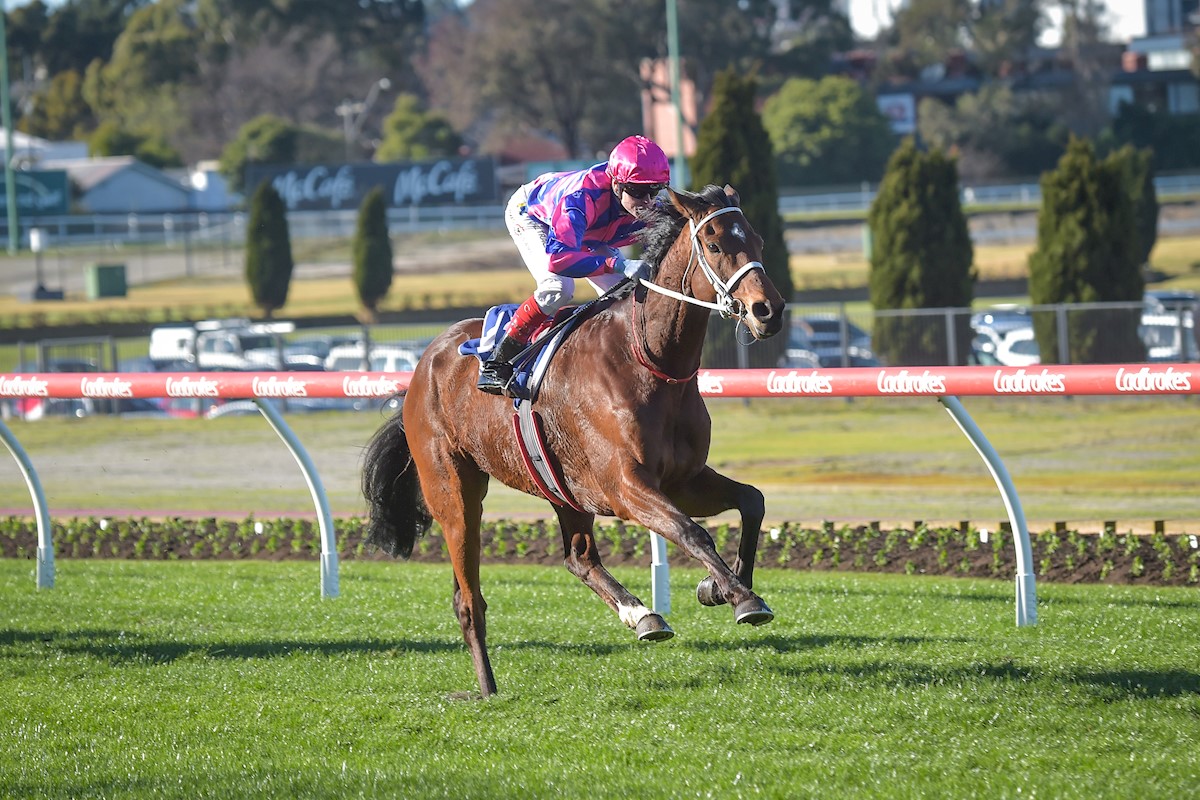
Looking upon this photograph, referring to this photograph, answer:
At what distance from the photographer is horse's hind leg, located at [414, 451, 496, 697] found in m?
5.47

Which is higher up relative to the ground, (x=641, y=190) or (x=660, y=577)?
(x=641, y=190)

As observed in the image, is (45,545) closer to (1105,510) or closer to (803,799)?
(803,799)

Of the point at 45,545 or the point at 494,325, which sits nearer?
the point at 494,325

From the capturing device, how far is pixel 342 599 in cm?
750

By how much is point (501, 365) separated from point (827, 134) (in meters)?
56.8

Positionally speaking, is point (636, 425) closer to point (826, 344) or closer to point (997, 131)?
point (826, 344)

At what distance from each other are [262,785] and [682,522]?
1.52 m

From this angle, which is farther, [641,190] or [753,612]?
[641,190]

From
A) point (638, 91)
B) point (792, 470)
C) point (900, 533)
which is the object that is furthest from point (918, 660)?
point (638, 91)

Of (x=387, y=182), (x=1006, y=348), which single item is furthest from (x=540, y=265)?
(x=387, y=182)

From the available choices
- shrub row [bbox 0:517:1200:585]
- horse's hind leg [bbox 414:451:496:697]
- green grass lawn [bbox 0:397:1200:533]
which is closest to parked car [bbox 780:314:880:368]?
green grass lawn [bbox 0:397:1200:533]

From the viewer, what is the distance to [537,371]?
5.48 m

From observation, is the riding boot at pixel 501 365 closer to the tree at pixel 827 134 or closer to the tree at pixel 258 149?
the tree at pixel 827 134

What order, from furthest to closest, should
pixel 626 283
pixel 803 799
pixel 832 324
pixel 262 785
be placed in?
pixel 832 324 < pixel 626 283 < pixel 262 785 < pixel 803 799
